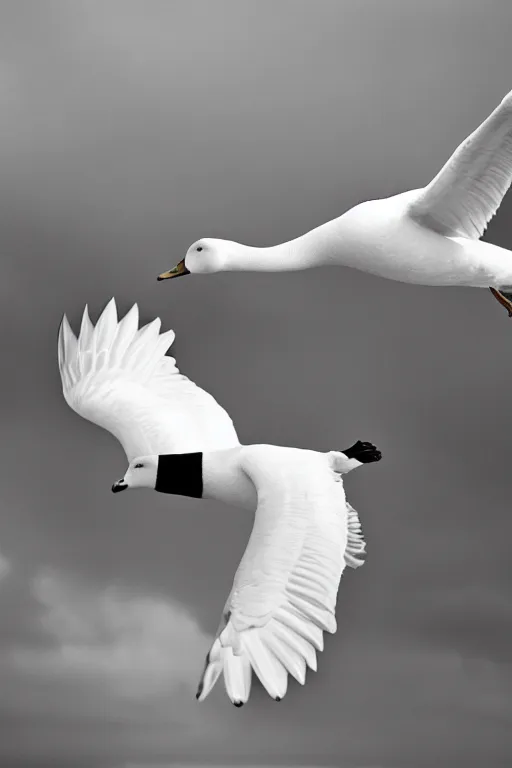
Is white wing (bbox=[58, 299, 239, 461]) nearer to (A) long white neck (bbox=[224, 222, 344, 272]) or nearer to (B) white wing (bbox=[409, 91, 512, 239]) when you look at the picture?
(A) long white neck (bbox=[224, 222, 344, 272])

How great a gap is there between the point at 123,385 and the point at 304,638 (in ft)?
11.1

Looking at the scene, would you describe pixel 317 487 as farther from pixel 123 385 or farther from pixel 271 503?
pixel 123 385

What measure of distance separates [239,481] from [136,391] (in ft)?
5.29

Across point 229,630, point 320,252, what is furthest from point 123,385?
point 229,630

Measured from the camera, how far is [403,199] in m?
8.37

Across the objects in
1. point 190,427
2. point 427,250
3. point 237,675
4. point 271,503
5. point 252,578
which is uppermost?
point 427,250

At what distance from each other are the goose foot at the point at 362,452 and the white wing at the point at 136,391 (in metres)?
1.29

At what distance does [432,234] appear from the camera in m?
8.29

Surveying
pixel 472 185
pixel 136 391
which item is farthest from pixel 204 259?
pixel 472 185

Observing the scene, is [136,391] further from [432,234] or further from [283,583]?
[283,583]

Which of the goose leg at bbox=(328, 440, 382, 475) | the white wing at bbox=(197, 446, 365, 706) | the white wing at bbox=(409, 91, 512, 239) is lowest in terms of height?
the white wing at bbox=(197, 446, 365, 706)

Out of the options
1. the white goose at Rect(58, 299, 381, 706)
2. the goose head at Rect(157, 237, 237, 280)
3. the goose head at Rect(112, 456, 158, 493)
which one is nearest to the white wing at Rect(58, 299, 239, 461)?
the white goose at Rect(58, 299, 381, 706)

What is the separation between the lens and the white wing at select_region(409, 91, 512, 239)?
25.5 ft

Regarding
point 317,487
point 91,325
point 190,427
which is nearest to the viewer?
point 317,487
